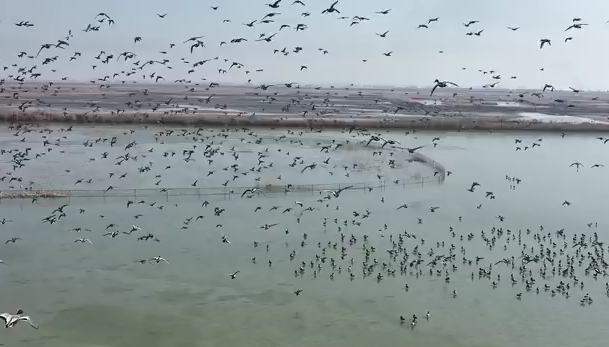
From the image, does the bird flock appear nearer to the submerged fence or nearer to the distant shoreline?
the submerged fence

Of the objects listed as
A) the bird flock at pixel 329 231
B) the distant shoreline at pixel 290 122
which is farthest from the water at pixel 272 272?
the distant shoreline at pixel 290 122

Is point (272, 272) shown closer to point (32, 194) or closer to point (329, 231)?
point (329, 231)

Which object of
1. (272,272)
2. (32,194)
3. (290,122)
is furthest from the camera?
(290,122)

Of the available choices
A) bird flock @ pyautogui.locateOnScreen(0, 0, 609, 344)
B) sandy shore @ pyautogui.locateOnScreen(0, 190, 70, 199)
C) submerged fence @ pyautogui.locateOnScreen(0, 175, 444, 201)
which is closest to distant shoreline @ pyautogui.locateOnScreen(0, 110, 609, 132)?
bird flock @ pyautogui.locateOnScreen(0, 0, 609, 344)

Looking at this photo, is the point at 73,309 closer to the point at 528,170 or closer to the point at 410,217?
the point at 410,217

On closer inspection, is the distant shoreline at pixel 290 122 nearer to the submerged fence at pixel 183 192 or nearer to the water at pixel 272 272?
the water at pixel 272 272

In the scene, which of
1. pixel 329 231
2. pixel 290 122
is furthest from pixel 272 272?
pixel 290 122

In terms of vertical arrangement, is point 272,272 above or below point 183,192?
below

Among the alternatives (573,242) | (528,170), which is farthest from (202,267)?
(528,170)
